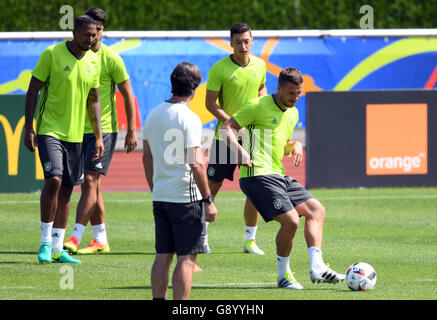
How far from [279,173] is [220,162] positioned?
7.14ft

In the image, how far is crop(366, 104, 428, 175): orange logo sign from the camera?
1756cm

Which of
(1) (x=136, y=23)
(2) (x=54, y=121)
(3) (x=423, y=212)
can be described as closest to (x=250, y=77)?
(2) (x=54, y=121)

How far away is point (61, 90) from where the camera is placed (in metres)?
10.2

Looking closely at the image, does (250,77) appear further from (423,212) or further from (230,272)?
(423,212)

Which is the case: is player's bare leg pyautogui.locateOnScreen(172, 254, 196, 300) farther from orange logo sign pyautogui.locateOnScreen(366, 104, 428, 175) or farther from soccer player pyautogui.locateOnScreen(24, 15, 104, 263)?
orange logo sign pyautogui.locateOnScreen(366, 104, 428, 175)

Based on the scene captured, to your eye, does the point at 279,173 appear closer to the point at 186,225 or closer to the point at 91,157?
the point at 186,225

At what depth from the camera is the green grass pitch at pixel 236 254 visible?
883cm

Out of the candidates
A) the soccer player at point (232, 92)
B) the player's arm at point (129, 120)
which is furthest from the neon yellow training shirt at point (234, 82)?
the player's arm at point (129, 120)

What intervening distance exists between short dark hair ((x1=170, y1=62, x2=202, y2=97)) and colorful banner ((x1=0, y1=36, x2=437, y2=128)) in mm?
11138

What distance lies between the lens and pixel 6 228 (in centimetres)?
1295

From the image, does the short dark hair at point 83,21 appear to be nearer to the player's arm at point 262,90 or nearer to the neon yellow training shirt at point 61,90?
the neon yellow training shirt at point 61,90

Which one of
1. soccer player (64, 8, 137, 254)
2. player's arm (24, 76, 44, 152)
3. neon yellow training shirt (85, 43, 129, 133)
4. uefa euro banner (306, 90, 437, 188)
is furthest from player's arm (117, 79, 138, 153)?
uefa euro banner (306, 90, 437, 188)
